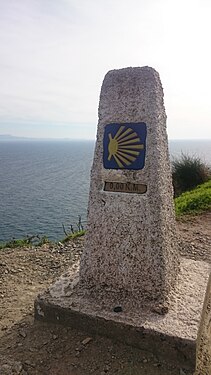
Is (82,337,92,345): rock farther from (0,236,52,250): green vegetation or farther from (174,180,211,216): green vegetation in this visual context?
(174,180,211,216): green vegetation

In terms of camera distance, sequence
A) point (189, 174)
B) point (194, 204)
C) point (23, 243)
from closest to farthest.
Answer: point (23, 243), point (194, 204), point (189, 174)

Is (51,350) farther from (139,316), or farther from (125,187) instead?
(125,187)

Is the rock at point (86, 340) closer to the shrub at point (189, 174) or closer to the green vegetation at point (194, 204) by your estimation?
the green vegetation at point (194, 204)

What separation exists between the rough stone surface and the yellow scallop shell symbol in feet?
0.34

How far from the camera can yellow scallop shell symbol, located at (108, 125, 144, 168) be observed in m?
3.60

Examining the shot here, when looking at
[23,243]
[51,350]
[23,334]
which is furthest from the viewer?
[23,243]

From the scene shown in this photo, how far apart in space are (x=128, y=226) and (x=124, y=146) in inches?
33.6

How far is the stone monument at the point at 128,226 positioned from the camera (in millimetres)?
3535

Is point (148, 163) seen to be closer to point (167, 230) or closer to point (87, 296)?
point (167, 230)

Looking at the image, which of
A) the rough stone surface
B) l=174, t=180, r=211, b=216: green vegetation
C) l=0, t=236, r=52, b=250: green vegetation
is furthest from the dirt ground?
l=174, t=180, r=211, b=216: green vegetation

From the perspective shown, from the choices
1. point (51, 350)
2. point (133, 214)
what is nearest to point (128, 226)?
point (133, 214)

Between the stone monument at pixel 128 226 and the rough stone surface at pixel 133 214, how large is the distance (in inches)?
0.4

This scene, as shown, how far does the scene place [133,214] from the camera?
3604 mm

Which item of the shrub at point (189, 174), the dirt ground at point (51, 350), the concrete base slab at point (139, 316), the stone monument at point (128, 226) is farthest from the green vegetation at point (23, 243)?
the shrub at point (189, 174)
